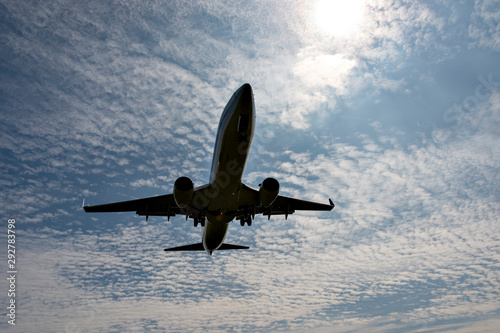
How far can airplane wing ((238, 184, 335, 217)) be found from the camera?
76.6ft

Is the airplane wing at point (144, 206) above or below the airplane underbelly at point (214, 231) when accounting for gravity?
above

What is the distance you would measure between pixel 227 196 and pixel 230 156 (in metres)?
3.97

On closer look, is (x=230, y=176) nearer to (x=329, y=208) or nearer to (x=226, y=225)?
(x=226, y=225)

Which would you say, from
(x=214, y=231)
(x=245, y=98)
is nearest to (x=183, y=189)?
(x=245, y=98)

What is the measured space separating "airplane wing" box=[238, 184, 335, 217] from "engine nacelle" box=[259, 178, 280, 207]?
122 inches

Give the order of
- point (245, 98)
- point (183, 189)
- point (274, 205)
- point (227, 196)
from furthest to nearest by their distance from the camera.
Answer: point (274, 205) → point (227, 196) → point (183, 189) → point (245, 98)

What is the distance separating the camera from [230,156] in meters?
18.2

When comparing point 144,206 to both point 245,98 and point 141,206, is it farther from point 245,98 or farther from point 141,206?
point 245,98

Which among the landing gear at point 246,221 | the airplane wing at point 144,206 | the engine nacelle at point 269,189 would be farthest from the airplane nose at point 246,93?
the landing gear at point 246,221

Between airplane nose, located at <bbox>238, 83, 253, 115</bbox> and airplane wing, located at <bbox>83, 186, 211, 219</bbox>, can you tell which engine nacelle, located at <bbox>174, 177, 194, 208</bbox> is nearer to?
airplane wing, located at <bbox>83, 186, 211, 219</bbox>

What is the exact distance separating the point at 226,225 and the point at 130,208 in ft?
26.7

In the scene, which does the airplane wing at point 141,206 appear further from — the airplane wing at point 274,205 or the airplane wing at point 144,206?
the airplane wing at point 274,205

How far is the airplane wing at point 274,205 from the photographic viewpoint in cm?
2334

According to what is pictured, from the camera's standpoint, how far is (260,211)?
26.0m
